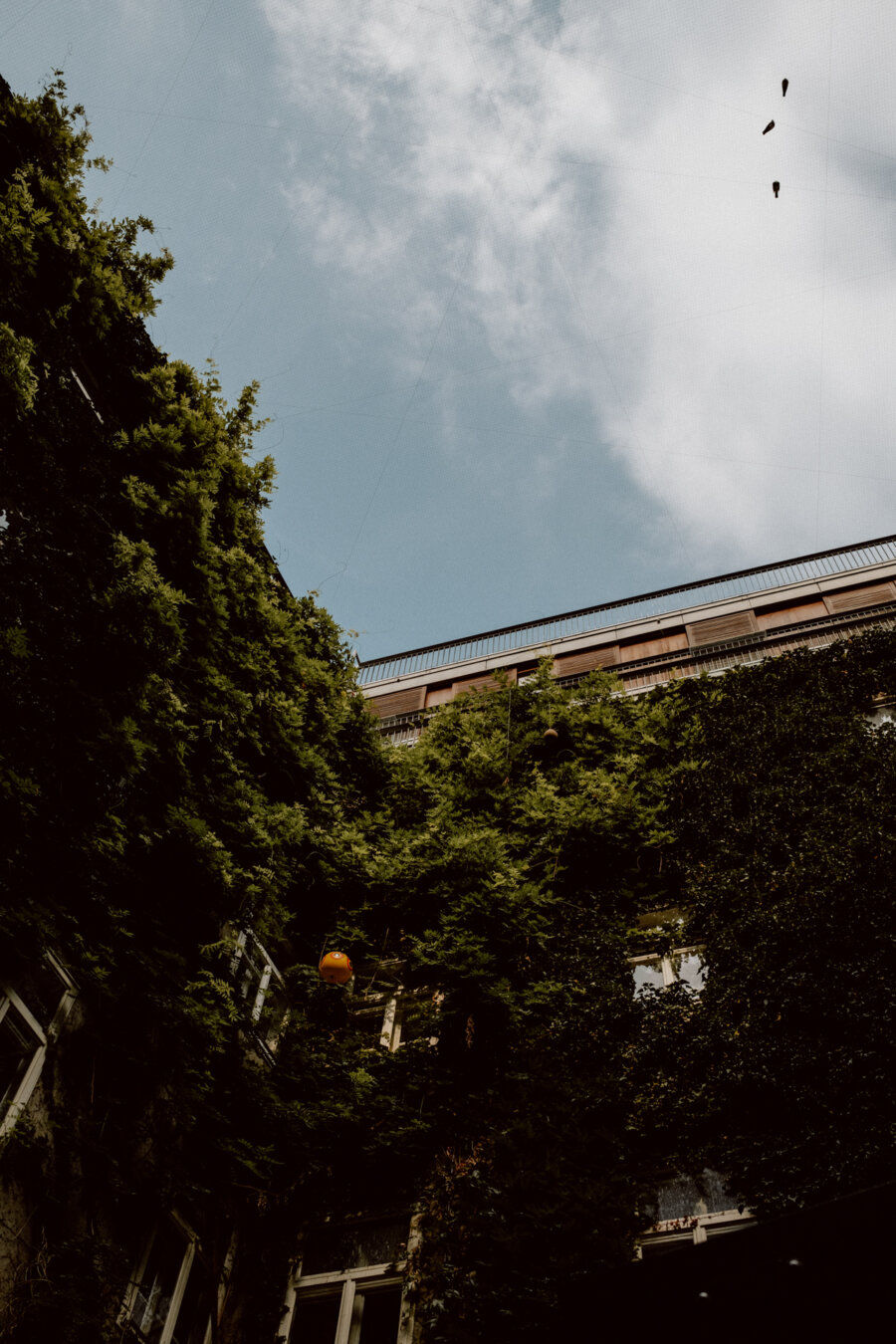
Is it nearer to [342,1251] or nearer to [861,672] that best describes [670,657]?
[861,672]

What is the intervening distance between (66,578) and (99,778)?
1.97 meters

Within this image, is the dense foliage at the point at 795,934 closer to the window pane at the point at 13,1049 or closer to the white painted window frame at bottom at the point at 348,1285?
the white painted window frame at bottom at the point at 348,1285

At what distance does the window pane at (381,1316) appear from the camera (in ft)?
31.0

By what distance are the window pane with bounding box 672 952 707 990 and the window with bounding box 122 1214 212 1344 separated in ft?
20.0

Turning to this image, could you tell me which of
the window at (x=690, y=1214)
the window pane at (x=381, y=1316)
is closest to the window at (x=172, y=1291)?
the window pane at (x=381, y=1316)

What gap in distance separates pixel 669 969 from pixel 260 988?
5035 millimetres

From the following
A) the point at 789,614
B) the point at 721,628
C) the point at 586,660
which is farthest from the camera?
the point at 586,660

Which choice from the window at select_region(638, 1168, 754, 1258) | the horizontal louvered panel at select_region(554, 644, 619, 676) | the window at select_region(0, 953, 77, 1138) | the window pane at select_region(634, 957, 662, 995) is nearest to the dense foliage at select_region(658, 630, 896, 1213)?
the window at select_region(638, 1168, 754, 1258)

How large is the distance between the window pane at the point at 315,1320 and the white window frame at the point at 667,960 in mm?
4752

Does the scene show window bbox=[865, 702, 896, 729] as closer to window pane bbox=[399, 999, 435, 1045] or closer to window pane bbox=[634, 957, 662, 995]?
window pane bbox=[634, 957, 662, 995]

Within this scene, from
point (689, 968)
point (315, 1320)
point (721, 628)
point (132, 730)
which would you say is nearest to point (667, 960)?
point (689, 968)

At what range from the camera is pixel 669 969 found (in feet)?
38.5

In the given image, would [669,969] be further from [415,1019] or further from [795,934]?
[415,1019]

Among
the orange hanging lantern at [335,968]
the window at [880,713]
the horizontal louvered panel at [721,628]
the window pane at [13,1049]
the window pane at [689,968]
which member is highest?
the horizontal louvered panel at [721,628]
